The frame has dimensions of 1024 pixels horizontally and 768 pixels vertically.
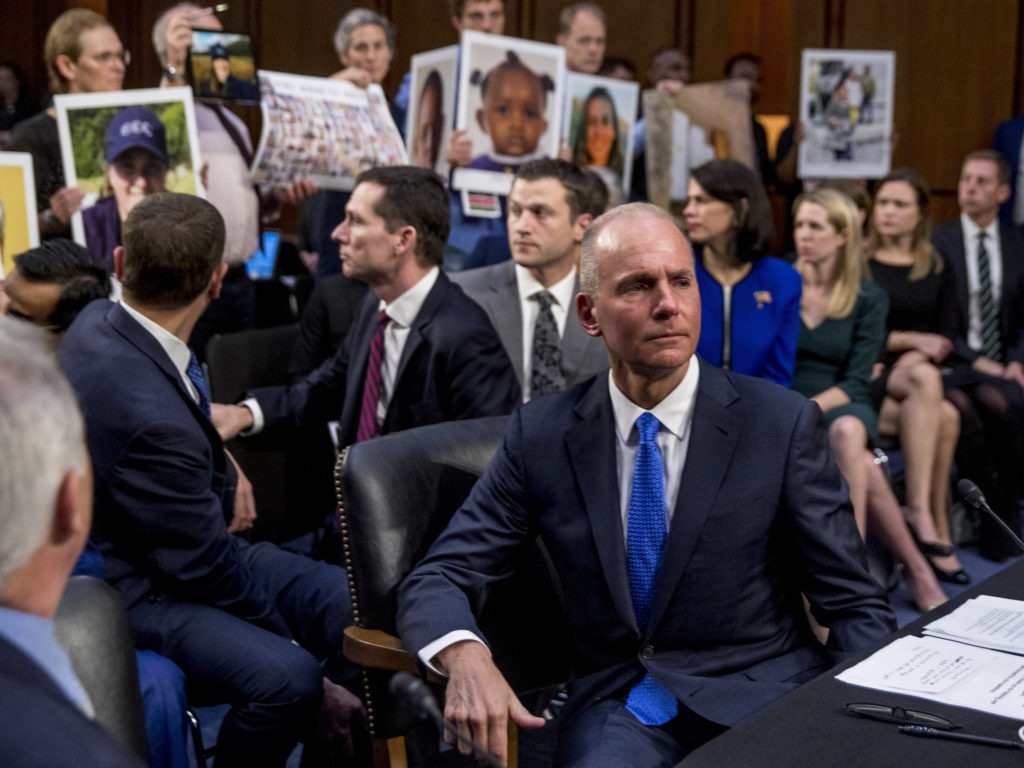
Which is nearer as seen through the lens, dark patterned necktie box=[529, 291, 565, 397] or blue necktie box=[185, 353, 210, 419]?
blue necktie box=[185, 353, 210, 419]

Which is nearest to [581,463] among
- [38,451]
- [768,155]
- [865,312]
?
[38,451]

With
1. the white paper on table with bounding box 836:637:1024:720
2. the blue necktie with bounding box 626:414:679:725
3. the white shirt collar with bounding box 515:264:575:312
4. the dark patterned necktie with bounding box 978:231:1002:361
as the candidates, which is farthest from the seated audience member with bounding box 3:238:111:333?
the dark patterned necktie with bounding box 978:231:1002:361

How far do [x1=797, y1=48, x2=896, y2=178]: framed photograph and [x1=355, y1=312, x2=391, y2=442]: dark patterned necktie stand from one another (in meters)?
3.67

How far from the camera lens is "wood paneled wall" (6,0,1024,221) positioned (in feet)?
26.1

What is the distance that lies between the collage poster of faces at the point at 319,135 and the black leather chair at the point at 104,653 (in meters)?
2.90

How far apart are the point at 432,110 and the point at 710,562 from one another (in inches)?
120

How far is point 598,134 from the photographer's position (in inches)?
201

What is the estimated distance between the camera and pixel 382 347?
3213 millimetres

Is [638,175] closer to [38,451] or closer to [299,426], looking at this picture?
[299,426]

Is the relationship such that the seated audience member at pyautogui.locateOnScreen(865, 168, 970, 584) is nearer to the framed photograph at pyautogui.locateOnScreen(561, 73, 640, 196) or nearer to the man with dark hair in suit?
the framed photograph at pyautogui.locateOnScreen(561, 73, 640, 196)

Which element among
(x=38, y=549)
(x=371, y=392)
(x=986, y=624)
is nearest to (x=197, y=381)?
(x=371, y=392)

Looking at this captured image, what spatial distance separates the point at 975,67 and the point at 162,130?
19.9 ft

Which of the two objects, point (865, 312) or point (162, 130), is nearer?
point (162, 130)

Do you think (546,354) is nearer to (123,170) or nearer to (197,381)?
(197,381)
